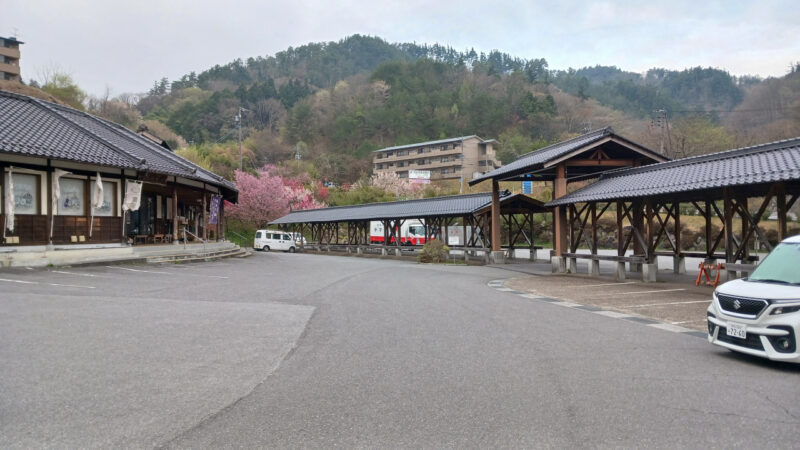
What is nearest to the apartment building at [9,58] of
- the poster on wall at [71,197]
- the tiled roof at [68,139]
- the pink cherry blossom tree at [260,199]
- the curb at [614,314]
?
the pink cherry blossom tree at [260,199]

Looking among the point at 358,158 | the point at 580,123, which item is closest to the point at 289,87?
the point at 358,158

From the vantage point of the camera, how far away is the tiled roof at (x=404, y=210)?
1096 inches

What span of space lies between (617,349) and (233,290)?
28.7ft

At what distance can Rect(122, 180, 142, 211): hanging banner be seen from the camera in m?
18.6

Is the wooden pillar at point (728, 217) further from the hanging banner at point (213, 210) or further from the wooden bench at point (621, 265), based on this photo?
the hanging banner at point (213, 210)

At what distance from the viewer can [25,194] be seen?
52.6ft

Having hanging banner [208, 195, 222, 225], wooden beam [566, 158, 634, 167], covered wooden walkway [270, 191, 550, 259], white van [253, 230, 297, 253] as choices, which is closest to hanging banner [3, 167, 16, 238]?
hanging banner [208, 195, 222, 225]

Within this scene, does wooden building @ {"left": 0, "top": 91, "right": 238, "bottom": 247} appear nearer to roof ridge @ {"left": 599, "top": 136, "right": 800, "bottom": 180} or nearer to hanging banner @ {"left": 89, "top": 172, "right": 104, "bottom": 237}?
hanging banner @ {"left": 89, "top": 172, "right": 104, "bottom": 237}

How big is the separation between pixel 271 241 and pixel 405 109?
4220cm

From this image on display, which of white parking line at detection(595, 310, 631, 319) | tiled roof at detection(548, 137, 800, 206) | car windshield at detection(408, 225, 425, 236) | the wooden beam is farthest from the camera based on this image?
car windshield at detection(408, 225, 425, 236)

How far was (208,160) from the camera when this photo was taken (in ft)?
183

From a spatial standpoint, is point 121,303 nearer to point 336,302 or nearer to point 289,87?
point 336,302

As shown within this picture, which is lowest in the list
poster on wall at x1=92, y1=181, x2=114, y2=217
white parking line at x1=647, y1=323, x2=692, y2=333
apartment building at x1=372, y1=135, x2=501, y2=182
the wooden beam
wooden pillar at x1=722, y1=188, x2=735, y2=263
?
white parking line at x1=647, y1=323, x2=692, y2=333

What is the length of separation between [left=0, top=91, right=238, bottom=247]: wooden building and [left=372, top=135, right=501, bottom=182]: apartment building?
49519 mm
